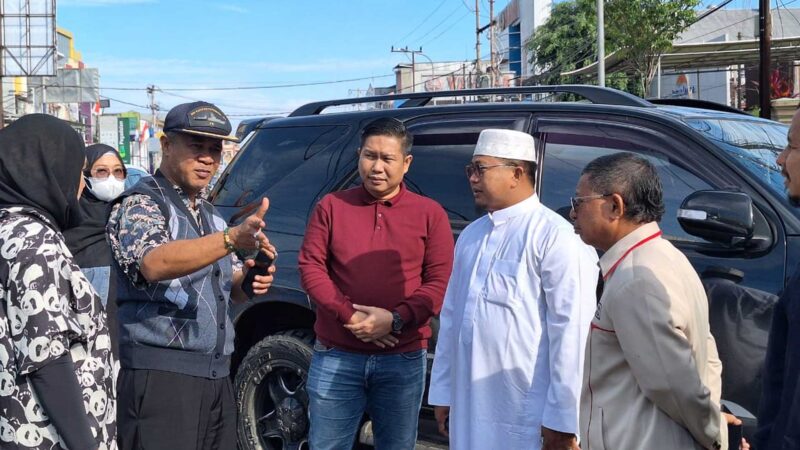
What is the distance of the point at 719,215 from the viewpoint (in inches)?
136

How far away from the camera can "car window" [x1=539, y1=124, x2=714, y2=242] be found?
392 centimetres

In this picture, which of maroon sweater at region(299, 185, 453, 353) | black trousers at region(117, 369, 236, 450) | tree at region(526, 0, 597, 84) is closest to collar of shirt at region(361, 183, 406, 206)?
maroon sweater at region(299, 185, 453, 353)

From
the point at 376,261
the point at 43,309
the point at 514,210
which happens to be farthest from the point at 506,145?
the point at 43,309

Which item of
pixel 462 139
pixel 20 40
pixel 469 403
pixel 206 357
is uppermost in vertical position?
pixel 20 40

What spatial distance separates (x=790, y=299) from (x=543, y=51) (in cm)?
4232

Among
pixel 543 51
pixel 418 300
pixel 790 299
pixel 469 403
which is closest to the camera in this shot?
pixel 790 299

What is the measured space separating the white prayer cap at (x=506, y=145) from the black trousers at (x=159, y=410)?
1445mm

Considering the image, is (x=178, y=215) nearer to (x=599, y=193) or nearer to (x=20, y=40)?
(x=599, y=193)

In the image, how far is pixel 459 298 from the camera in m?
3.56

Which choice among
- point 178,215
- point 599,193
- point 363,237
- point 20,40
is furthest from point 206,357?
point 20,40

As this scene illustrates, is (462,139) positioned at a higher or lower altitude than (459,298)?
higher

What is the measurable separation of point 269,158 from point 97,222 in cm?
109

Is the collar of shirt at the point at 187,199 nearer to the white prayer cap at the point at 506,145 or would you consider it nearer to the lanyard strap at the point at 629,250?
the white prayer cap at the point at 506,145

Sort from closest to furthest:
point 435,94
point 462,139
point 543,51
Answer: point 462,139, point 435,94, point 543,51
